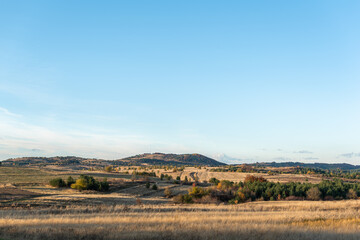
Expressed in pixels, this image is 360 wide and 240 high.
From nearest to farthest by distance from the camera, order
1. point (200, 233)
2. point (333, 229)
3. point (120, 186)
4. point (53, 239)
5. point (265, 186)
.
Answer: point (53, 239) < point (200, 233) < point (333, 229) < point (265, 186) < point (120, 186)

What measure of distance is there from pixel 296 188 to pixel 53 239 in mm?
54705

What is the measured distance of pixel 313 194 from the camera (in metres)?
55.8

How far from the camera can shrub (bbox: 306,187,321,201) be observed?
182 feet

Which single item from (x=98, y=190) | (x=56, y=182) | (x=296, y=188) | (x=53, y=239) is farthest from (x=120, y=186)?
(x=53, y=239)

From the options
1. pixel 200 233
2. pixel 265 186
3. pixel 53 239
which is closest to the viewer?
pixel 53 239

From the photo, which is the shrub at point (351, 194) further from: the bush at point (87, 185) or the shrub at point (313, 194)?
the bush at point (87, 185)

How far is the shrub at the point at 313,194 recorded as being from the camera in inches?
2184

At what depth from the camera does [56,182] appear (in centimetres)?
6188

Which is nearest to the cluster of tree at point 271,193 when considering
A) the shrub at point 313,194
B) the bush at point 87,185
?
the shrub at point 313,194

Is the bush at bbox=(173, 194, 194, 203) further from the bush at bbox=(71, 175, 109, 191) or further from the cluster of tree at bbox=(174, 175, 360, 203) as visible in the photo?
the bush at bbox=(71, 175, 109, 191)

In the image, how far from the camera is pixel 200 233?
41.7ft

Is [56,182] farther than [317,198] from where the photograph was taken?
Yes

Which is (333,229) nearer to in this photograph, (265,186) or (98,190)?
(265,186)

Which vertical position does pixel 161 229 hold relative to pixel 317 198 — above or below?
above
